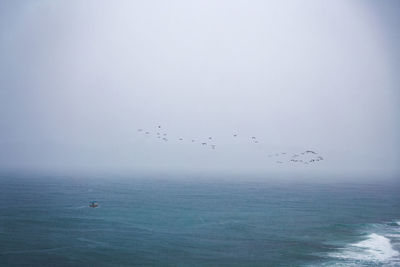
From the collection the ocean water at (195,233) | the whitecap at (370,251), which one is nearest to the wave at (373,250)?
the whitecap at (370,251)

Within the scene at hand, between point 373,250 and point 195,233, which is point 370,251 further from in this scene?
point 195,233

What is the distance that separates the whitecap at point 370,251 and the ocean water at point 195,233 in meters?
0.11

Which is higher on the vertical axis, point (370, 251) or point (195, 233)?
point (370, 251)

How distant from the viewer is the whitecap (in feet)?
119

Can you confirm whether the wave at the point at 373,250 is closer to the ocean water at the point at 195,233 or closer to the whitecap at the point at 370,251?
the whitecap at the point at 370,251

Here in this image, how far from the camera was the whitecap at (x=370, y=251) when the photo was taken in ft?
119

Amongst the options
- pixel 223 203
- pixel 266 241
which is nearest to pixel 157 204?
pixel 223 203

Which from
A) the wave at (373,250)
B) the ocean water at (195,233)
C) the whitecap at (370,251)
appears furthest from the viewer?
the ocean water at (195,233)

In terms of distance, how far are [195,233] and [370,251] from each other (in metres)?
22.2

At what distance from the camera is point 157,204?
7319cm

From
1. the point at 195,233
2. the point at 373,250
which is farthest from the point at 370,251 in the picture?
the point at 195,233

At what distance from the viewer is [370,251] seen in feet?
127

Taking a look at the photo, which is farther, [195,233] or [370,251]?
[195,233]

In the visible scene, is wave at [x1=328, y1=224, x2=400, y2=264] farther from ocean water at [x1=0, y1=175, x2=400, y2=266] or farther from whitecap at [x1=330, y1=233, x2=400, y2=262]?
ocean water at [x1=0, y1=175, x2=400, y2=266]
